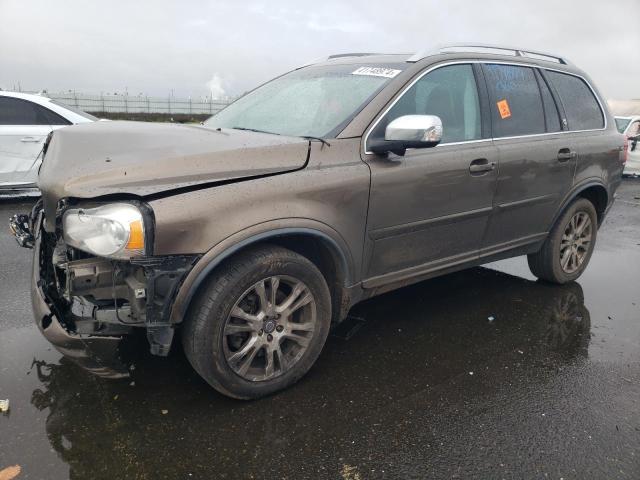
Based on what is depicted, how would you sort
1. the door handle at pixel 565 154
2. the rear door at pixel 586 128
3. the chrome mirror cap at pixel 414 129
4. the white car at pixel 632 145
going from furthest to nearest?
the white car at pixel 632 145, the rear door at pixel 586 128, the door handle at pixel 565 154, the chrome mirror cap at pixel 414 129

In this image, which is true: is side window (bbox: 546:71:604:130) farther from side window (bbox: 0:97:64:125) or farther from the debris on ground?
side window (bbox: 0:97:64:125)

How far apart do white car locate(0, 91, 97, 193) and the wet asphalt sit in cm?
383

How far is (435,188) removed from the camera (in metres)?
3.14

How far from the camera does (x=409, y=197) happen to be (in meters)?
3.02

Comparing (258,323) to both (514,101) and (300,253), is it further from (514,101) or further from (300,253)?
(514,101)

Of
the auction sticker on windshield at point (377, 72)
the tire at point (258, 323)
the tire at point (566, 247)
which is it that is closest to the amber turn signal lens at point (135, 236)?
the tire at point (258, 323)

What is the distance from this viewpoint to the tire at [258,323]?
2426 millimetres

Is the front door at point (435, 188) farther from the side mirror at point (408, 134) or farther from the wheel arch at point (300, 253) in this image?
the wheel arch at point (300, 253)

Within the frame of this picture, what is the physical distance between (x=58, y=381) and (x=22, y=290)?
5.33 feet

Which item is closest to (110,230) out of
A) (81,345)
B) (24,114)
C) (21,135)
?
(81,345)

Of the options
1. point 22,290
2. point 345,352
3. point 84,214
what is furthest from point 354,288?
point 22,290

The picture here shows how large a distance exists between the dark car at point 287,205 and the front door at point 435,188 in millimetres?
A: 12

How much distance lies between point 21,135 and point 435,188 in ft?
20.1

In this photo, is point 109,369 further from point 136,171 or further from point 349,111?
point 349,111
